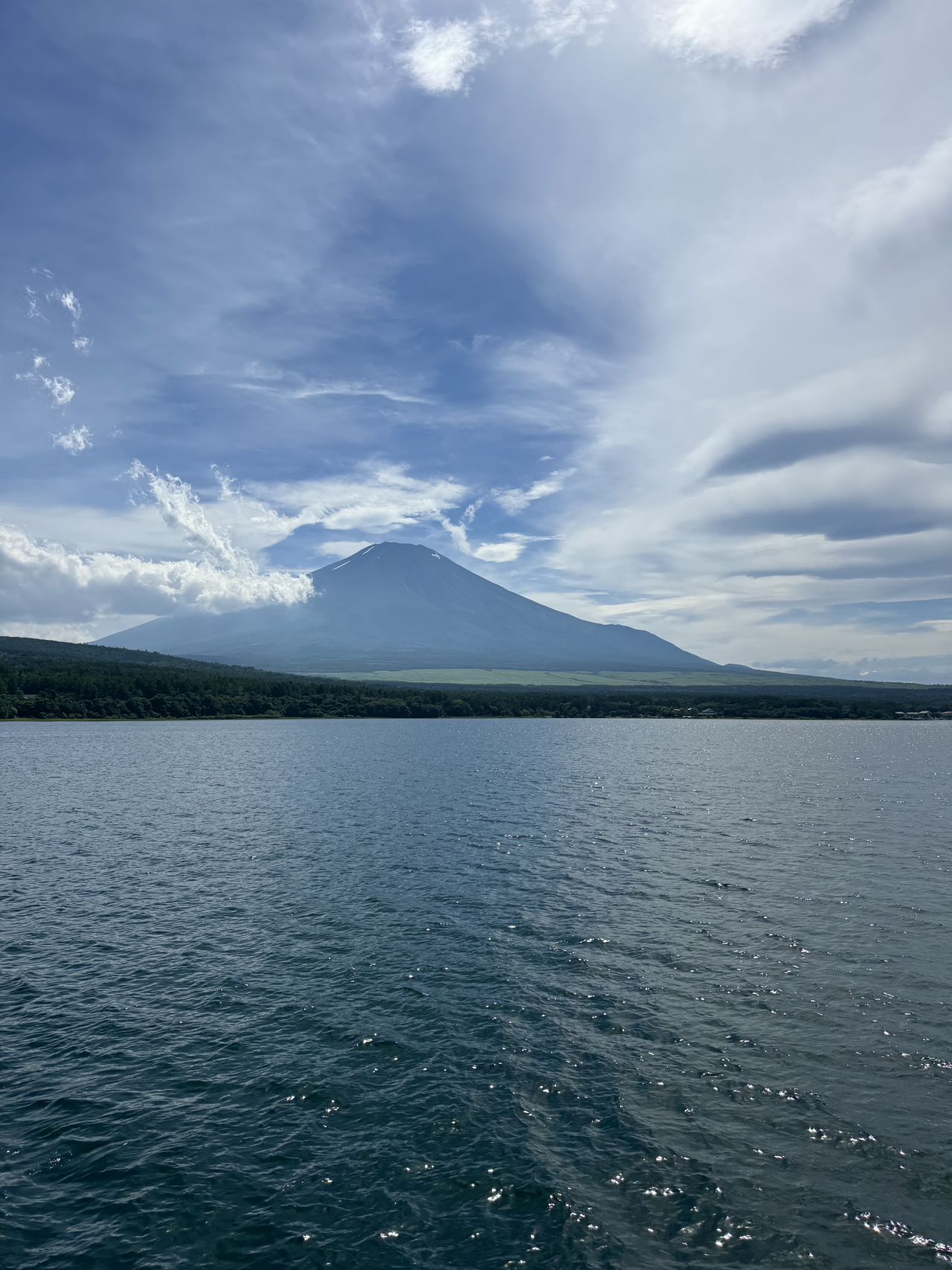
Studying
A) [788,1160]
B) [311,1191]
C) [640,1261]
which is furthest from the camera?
[788,1160]

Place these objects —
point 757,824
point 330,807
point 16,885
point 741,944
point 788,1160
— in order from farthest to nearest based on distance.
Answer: point 330,807 → point 757,824 → point 16,885 → point 741,944 → point 788,1160

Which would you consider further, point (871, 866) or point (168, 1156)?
point (871, 866)

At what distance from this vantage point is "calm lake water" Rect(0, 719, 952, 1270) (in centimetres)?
1612

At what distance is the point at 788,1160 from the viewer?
18.2 m

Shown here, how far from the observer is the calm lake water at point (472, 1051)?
52.9 feet

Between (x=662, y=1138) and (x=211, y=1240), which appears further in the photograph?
(x=662, y=1138)

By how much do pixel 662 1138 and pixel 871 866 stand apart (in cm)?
3685

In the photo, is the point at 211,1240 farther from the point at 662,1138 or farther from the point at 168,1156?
the point at 662,1138

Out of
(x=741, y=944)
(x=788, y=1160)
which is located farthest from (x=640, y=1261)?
(x=741, y=944)

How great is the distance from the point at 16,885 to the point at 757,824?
56600 mm

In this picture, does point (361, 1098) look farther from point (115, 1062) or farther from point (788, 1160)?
point (788, 1160)

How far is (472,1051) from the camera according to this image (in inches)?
928

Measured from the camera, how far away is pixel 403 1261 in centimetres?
1512

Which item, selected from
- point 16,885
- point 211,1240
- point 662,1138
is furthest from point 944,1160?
point 16,885
